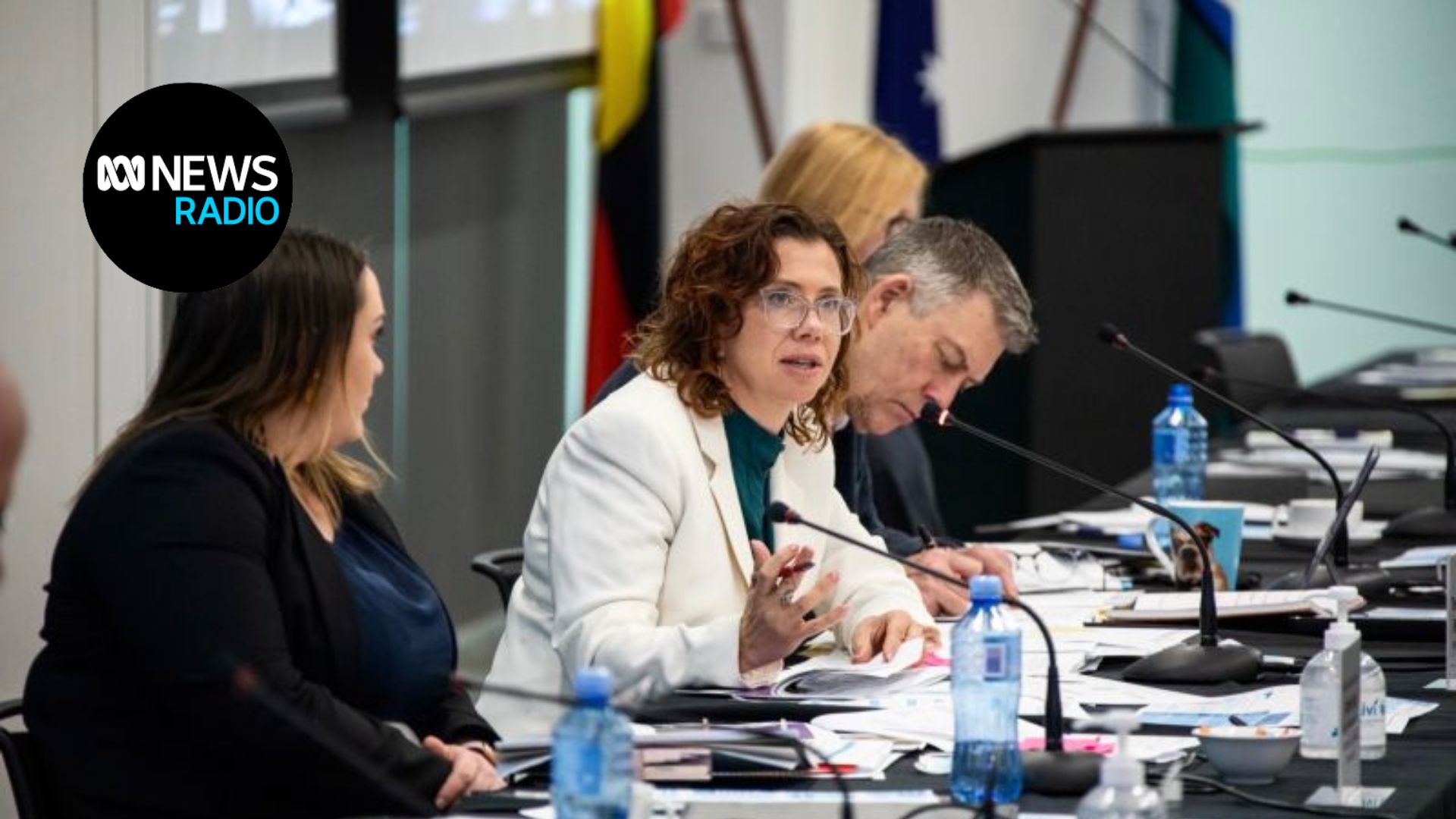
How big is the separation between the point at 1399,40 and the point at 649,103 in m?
5.16

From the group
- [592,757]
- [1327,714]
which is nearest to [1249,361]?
[1327,714]

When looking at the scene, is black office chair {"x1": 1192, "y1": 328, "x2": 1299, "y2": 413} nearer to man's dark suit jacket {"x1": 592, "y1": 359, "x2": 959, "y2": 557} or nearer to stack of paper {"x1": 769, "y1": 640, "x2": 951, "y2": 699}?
man's dark suit jacket {"x1": 592, "y1": 359, "x2": 959, "y2": 557}

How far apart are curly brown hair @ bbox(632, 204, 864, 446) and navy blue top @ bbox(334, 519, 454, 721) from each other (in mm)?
422

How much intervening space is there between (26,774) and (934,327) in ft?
5.25

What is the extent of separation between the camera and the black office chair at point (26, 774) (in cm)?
227

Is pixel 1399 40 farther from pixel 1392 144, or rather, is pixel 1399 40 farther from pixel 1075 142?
pixel 1075 142

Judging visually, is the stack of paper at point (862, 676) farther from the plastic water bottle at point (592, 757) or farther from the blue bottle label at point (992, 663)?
the plastic water bottle at point (592, 757)

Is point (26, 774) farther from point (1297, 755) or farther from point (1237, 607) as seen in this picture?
point (1237, 607)

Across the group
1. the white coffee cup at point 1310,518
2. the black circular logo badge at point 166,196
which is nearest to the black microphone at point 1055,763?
the black circular logo badge at point 166,196

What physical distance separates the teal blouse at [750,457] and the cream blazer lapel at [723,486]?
20 mm

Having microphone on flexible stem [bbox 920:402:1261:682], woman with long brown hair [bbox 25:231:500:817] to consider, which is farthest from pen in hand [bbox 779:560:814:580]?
microphone on flexible stem [bbox 920:402:1261:682]

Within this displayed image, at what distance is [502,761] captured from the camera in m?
2.35

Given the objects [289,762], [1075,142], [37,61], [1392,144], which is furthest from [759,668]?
[1392,144]

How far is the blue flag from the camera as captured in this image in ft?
25.3
